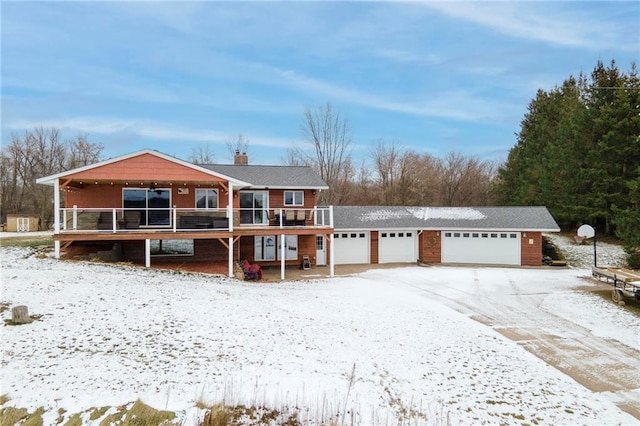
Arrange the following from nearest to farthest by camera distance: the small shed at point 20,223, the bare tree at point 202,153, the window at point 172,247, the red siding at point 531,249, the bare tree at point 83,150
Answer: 1. the window at point 172,247
2. the red siding at point 531,249
3. the small shed at point 20,223
4. the bare tree at point 83,150
5. the bare tree at point 202,153

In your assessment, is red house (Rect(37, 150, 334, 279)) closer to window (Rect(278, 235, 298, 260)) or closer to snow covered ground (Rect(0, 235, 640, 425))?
window (Rect(278, 235, 298, 260))

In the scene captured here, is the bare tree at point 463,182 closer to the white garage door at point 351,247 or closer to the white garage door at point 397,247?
the white garage door at point 397,247

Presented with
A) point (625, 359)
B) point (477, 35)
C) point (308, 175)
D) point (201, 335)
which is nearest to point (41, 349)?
point (201, 335)

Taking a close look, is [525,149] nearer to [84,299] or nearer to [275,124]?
[275,124]

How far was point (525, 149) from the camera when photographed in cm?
3981

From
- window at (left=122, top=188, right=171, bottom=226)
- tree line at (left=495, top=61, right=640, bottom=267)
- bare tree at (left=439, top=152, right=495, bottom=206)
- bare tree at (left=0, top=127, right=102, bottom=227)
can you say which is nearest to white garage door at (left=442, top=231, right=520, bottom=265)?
tree line at (left=495, top=61, right=640, bottom=267)

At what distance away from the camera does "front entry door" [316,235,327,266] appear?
2333 cm

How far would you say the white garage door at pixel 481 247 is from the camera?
24000 mm

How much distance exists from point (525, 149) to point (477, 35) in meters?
25.0

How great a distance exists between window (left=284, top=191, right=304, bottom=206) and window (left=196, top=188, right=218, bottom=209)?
13.0 ft

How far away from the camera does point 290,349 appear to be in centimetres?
813

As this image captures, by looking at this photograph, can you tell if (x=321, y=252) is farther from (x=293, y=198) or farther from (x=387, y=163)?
(x=387, y=163)

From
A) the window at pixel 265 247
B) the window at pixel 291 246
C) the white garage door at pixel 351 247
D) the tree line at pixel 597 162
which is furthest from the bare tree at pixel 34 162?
the tree line at pixel 597 162

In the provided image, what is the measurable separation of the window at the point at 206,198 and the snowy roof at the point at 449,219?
305 inches
